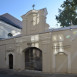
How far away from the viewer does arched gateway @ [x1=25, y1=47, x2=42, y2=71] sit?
13.6 meters

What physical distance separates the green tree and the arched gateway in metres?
11.1

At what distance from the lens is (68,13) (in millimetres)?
25266

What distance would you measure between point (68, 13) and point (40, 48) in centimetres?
1518

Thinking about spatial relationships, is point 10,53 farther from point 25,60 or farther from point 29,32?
point 29,32

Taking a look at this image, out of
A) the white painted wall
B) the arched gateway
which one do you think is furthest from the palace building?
the white painted wall

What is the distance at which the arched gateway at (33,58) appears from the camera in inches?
536

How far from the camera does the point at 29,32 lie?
1434cm

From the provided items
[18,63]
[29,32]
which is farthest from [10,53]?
[29,32]

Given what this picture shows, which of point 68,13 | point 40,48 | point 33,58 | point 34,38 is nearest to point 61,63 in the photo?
point 40,48

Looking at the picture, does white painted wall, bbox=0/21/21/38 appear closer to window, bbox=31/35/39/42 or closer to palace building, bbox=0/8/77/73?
palace building, bbox=0/8/77/73

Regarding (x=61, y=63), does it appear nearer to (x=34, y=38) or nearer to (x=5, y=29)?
(x=34, y=38)

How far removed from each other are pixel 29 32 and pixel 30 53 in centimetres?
258

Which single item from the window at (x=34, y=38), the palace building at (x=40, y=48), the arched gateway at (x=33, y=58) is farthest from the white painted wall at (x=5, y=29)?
the window at (x=34, y=38)

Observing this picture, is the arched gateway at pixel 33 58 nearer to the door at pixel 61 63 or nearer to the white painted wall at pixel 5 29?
the door at pixel 61 63
